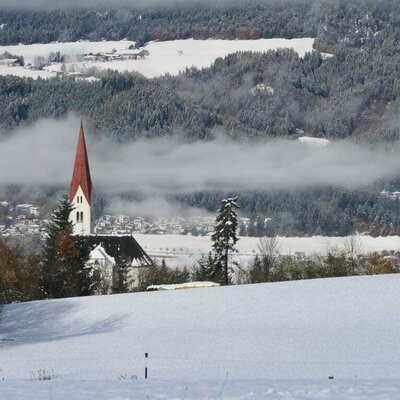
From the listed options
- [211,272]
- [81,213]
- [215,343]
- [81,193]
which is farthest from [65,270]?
[81,213]

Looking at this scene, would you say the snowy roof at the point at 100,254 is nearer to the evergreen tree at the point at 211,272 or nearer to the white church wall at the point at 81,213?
the white church wall at the point at 81,213

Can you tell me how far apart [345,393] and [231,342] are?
847 inches

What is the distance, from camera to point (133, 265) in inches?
5359

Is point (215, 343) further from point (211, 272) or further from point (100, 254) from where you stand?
point (100, 254)

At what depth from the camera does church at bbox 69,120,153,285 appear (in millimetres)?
134250

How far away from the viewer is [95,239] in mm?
141500

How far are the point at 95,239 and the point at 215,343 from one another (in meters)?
99.6

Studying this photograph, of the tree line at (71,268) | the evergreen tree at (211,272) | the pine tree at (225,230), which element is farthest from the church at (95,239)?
the pine tree at (225,230)

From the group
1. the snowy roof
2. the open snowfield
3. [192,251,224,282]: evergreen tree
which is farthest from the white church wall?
the open snowfield

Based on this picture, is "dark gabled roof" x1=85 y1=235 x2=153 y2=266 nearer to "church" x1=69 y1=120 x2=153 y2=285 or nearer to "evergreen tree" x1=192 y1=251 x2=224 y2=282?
"church" x1=69 y1=120 x2=153 y2=285

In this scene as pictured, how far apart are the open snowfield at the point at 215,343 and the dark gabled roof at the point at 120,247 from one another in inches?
3025

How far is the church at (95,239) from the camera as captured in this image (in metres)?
134

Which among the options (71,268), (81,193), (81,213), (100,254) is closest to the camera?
(71,268)

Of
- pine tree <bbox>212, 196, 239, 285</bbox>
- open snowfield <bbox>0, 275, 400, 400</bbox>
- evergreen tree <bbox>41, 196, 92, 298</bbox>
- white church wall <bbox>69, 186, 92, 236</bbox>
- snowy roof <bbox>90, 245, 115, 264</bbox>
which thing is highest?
white church wall <bbox>69, 186, 92, 236</bbox>
